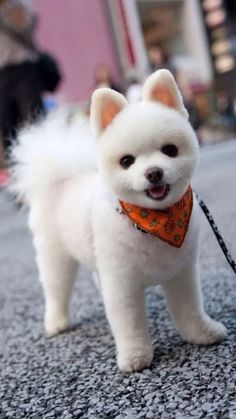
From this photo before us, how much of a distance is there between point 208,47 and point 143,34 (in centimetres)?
208

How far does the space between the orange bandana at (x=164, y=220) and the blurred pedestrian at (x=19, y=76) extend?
8.55ft

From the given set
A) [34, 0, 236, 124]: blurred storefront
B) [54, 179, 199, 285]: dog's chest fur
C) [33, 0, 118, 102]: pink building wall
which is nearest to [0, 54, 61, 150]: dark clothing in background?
[54, 179, 199, 285]: dog's chest fur

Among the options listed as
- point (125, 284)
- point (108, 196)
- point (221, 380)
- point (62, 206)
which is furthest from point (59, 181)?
point (221, 380)

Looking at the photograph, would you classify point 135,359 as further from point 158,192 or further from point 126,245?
point 158,192

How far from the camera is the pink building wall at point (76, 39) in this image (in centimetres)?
953

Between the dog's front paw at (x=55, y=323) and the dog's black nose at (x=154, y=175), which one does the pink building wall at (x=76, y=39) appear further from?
the dog's black nose at (x=154, y=175)

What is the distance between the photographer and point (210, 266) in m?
2.03

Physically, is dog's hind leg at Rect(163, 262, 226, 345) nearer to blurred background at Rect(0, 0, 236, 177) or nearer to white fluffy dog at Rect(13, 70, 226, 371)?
white fluffy dog at Rect(13, 70, 226, 371)

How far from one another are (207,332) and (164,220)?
0.33 metres

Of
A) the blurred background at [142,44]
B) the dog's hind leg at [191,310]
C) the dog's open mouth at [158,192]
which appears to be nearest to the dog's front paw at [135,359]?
the dog's hind leg at [191,310]

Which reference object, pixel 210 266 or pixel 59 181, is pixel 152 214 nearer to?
pixel 59 181

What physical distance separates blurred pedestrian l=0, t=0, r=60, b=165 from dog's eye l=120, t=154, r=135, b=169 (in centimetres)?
263

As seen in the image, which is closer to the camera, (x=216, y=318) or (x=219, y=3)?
(x=216, y=318)

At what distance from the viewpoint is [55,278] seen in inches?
66.7
